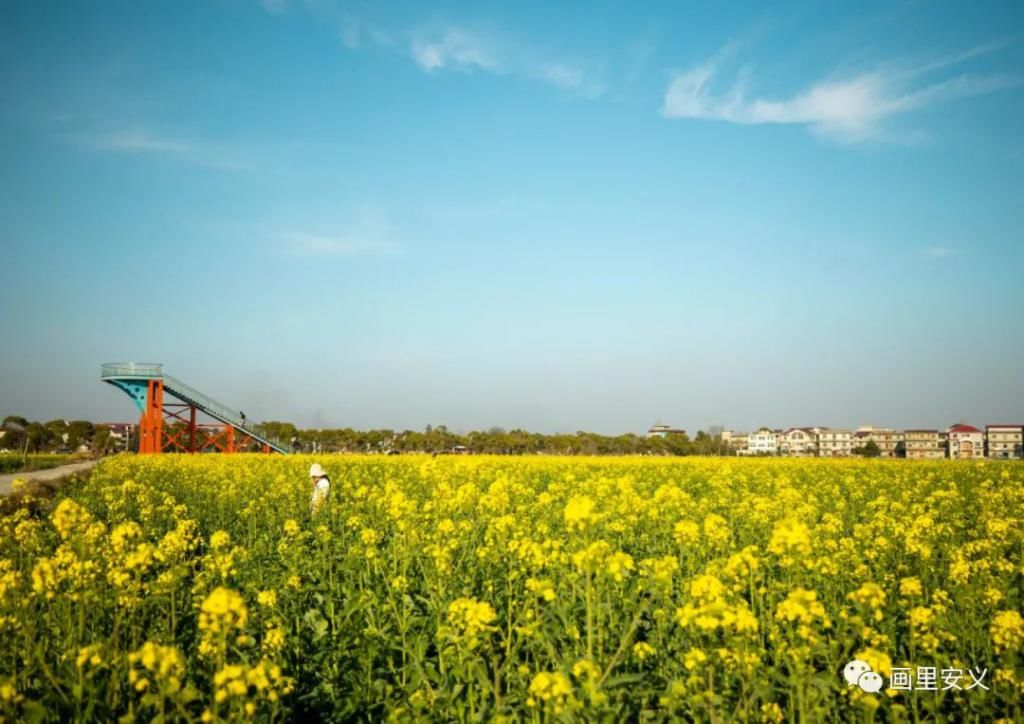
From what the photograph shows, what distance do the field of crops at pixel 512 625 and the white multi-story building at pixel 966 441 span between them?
183118 mm

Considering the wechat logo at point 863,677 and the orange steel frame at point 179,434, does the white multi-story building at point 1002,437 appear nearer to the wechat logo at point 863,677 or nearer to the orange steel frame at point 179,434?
the orange steel frame at point 179,434

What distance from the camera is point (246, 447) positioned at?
163ft

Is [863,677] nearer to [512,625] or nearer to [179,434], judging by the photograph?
[512,625]

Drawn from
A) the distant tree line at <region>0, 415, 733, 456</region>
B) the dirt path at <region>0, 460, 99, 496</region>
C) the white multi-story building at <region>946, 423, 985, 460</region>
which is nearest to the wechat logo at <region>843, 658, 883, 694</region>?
the dirt path at <region>0, 460, 99, 496</region>

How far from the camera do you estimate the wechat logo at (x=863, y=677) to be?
416cm

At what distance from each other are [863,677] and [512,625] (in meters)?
2.59

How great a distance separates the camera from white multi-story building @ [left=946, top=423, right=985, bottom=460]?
159750 millimetres

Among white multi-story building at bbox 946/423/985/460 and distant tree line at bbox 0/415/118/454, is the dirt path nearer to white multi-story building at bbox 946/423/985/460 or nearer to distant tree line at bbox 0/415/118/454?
distant tree line at bbox 0/415/118/454

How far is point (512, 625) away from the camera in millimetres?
5359

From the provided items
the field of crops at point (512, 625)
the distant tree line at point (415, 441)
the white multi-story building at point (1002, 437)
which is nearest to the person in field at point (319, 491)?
the field of crops at point (512, 625)

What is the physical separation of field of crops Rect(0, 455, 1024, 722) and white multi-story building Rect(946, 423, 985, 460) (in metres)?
183

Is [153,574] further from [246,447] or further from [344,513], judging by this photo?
[246,447]

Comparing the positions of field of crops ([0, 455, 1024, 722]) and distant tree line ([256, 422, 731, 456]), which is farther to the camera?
distant tree line ([256, 422, 731, 456])

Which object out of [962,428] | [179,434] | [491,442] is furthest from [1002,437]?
[179,434]
